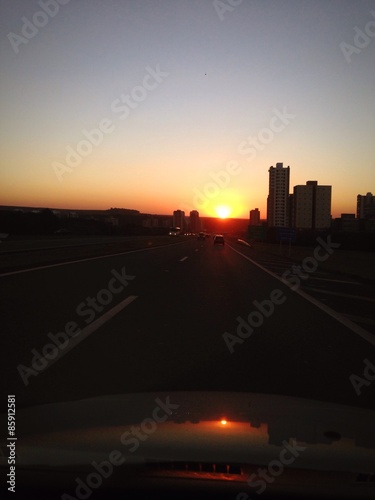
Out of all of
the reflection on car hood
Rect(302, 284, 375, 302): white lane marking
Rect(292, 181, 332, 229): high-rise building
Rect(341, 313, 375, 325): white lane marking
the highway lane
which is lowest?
Rect(302, 284, 375, 302): white lane marking

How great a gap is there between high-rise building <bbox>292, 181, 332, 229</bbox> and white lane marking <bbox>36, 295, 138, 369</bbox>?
8438cm

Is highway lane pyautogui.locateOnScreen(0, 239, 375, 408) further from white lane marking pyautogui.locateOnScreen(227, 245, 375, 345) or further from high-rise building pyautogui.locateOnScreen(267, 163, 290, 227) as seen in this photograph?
high-rise building pyautogui.locateOnScreen(267, 163, 290, 227)

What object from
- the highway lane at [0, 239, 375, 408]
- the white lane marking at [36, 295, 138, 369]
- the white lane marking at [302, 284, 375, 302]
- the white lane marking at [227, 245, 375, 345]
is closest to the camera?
the highway lane at [0, 239, 375, 408]

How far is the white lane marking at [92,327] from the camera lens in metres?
7.43

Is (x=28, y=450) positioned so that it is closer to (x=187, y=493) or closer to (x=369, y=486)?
(x=187, y=493)

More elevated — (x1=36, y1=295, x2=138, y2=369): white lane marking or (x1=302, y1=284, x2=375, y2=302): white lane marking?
(x1=36, y1=295, x2=138, y2=369): white lane marking

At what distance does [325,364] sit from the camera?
6.87 metres

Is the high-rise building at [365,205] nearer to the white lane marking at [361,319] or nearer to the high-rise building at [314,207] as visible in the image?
the high-rise building at [314,207]

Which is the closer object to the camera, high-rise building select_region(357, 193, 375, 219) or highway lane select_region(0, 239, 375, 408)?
highway lane select_region(0, 239, 375, 408)

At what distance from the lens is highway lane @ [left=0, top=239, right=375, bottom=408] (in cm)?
579

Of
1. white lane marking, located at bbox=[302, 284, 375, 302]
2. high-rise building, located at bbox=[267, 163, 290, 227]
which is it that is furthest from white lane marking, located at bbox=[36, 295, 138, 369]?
high-rise building, located at bbox=[267, 163, 290, 227]

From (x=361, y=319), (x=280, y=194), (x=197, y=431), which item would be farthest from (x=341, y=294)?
(x=280, y=194)

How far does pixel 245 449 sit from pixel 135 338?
5.41m

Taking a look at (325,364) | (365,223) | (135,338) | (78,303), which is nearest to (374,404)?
(325,364)
